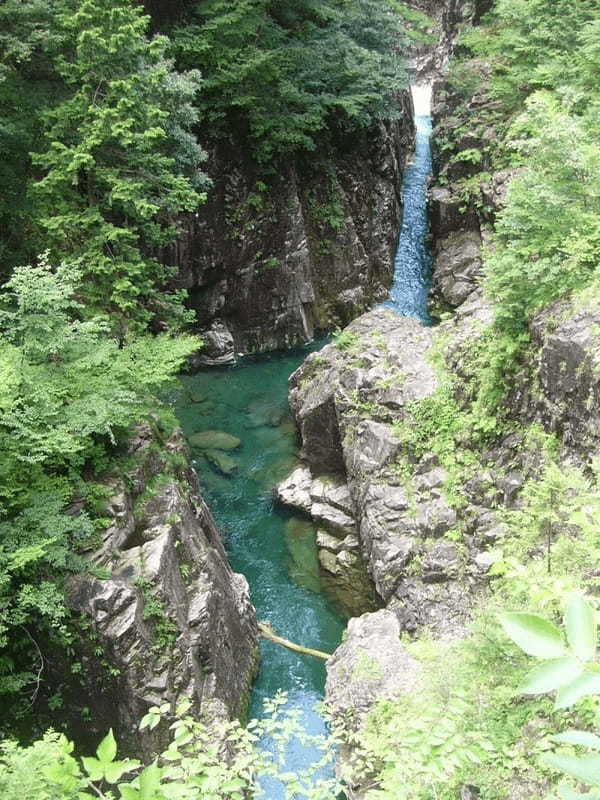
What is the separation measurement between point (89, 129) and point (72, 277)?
3578 millimetres

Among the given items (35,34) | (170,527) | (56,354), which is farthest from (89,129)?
(170,527)

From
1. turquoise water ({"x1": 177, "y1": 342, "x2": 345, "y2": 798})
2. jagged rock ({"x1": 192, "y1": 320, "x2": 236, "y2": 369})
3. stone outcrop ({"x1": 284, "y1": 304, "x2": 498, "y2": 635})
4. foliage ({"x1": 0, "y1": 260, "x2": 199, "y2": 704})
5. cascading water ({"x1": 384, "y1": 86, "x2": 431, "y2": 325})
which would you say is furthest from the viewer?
cascading water ({"x1": 384, "y1": 86, "x2": 431, "y2": 325})

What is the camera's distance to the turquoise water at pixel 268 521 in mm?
11109

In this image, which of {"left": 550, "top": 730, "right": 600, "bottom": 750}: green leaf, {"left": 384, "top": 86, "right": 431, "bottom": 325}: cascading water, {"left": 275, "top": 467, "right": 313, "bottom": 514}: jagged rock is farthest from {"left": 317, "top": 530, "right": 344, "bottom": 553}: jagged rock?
{"left": 550, "top": 730, "right": 600, "bottom": 750}: green leaf

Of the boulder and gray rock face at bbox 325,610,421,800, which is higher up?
the boulder

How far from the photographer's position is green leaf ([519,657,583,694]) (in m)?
0.85

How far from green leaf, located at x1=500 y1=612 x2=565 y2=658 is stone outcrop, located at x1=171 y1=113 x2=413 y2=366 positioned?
63.4 feet

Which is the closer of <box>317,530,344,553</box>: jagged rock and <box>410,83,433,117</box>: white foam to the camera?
<box>317,530,344,553</box>: jagged rock

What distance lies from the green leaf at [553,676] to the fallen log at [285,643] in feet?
36.7

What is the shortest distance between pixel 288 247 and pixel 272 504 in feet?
33.3

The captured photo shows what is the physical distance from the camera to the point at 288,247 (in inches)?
830

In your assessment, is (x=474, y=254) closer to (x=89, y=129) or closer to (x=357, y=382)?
(x=357, y=382)

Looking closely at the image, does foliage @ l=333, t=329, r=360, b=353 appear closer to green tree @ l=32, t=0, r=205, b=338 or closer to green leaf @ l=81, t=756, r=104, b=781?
green tree @ l=32, t=0, r=205, b=338

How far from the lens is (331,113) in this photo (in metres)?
20.8
